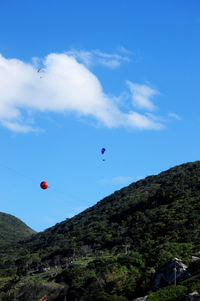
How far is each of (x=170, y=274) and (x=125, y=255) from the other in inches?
1022

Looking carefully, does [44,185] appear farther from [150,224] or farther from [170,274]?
[150,224]

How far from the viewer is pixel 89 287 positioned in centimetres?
5784

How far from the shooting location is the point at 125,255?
65.1 meters

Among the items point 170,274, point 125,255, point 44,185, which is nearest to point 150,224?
point 125,255

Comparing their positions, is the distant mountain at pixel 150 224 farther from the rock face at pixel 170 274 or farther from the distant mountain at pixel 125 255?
the rock face at pixel 170 274

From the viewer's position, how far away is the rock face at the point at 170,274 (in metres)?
39.3

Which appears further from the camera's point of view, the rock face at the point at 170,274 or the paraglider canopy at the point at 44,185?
the paraglider canopy at the point at 44,185

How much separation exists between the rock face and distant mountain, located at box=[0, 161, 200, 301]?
3.72 ft

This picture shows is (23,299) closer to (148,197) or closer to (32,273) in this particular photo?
(32,273)

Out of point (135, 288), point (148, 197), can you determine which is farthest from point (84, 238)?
point (135, 288)

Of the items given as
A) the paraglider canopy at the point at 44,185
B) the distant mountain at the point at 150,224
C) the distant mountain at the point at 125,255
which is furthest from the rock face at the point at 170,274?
the distant mountain at the point at 150,224

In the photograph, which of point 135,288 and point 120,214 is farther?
point 120,214

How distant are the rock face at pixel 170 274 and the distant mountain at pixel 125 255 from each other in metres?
1.14

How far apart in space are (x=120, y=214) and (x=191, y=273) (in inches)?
3343
